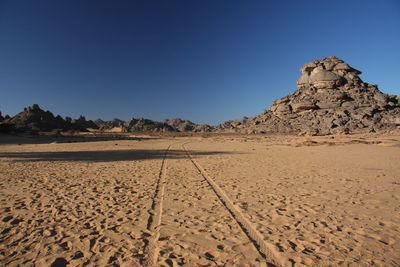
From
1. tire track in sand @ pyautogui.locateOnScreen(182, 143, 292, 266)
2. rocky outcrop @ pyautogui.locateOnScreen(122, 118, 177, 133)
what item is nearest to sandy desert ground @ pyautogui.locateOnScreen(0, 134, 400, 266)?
tire track in sand @ pyautogui.locateOnScreen(182, 143, 292, 266)

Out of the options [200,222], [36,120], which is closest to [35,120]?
[36,120]

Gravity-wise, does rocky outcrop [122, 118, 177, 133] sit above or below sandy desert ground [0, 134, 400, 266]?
above

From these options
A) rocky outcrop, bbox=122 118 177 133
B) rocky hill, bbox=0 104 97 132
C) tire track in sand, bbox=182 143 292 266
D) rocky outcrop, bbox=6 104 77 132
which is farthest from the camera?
rocky outcrop, bbox=122 118 177 133

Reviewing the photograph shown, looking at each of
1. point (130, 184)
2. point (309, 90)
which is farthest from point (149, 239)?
point (309, 90)

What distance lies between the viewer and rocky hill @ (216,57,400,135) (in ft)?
156

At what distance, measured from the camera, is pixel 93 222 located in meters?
4.66

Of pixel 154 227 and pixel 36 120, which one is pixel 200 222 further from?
pixel 36 120

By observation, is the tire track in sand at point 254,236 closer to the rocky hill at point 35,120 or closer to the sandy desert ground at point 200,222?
the sandy desert ground at point 200,222

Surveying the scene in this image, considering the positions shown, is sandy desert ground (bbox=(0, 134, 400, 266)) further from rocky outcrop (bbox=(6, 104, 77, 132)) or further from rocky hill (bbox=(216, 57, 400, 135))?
rocky outcrop (bbox=(6, 104, 77, 132))

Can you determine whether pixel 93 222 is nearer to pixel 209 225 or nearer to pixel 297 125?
pixel 209 225

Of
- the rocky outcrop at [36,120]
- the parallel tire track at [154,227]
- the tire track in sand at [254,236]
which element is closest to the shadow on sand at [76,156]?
the parallel tire track at [154,227]

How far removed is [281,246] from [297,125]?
57.0m

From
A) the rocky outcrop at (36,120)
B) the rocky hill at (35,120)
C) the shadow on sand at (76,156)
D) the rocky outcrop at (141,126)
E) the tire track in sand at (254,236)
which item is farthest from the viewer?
the rocky outcrop at (141,126)

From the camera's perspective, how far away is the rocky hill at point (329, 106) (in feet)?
156
